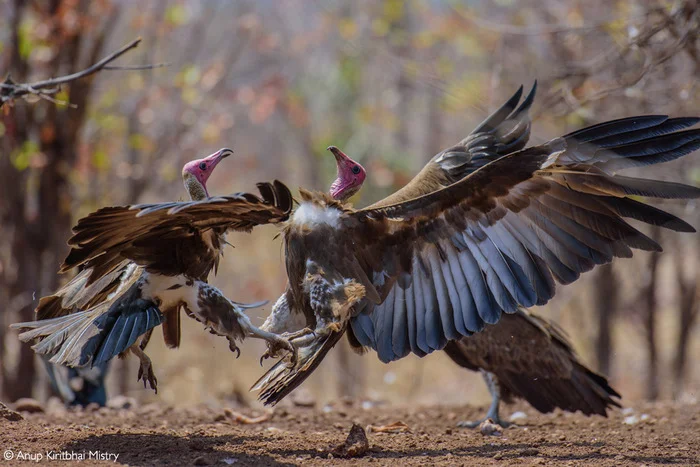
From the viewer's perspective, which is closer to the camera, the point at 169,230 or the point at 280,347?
the point at 169,230

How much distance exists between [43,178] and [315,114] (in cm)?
968

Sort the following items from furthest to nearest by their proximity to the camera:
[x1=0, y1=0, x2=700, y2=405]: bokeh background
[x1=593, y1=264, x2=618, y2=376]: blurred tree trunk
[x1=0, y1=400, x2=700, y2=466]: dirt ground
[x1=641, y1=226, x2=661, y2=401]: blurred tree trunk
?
[x1=641, y1=226, x2=661, y2=401]: blurred tree trunk < [x1=593, y1=264, x2=618, y2=376]: blurred tree trunk < [x1=0, y1=0, x2=700, y2=405]: bokeh background < [x1=0, y1=400, x2=700, y2=466]: dirt ground

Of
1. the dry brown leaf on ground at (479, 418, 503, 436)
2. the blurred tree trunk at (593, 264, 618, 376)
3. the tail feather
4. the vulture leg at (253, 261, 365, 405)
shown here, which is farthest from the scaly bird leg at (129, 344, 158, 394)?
the blurred tree trunk at (593, 264, 618, 376)

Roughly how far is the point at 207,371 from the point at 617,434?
421 inches

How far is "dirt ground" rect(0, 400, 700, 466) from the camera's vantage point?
4195 millimetres

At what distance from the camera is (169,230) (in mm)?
4371

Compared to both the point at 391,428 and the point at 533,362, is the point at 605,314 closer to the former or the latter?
the point at 533,362

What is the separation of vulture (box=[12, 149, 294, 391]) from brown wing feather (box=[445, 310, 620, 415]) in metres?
1.82

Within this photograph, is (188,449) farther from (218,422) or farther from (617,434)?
(617,434)

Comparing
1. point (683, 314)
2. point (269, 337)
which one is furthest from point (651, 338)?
point (269, 337)

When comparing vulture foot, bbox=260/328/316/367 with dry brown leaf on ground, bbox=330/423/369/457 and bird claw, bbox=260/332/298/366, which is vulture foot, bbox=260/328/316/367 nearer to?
bird claw, bbox=260/332/298/366

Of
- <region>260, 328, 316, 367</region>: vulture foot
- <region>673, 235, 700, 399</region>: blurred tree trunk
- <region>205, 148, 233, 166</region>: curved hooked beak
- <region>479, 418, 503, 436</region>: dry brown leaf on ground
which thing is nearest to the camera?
<region>260, 328, 316, 367</region>: vulture foot

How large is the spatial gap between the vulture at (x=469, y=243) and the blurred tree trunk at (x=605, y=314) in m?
6.27

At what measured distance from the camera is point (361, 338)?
499 centimetres
